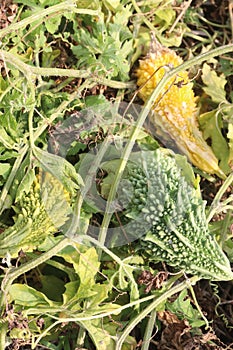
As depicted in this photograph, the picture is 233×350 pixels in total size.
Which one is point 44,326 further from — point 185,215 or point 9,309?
point 185,215

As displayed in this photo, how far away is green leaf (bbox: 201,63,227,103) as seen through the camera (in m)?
1.82

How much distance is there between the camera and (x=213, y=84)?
1836 mm

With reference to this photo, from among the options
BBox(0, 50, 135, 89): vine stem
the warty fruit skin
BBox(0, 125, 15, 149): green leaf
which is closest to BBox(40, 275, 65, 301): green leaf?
the warty fruit skin

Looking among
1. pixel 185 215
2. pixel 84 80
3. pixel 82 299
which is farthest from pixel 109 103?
pixel 82 299

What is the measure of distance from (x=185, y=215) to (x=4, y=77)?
1.85ft

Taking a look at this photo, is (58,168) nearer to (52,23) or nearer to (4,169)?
(4,169)

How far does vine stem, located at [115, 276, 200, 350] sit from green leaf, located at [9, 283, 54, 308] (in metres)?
0.19

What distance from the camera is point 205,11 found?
78.9 inches

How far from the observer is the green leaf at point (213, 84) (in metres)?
1.82

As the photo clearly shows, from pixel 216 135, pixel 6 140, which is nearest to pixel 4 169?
pixel 6 140

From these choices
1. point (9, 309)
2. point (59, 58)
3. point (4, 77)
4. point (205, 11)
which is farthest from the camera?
point (205, 11)

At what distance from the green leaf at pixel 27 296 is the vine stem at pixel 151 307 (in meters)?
0.19

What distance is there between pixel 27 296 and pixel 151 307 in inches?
11.8

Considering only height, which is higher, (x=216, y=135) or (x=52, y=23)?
(x=52, y=23)
